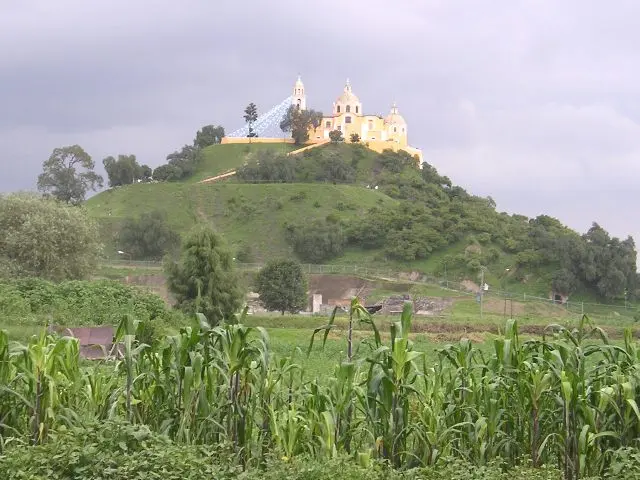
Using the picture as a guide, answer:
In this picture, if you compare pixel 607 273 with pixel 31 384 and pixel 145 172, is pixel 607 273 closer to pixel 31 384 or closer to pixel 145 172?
pixel 145 172

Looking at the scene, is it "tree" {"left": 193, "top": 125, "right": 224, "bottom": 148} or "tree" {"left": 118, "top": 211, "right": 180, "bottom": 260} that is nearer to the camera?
"tree" {"left": 118, "top": 211, "right": 180, "bottom": 260}

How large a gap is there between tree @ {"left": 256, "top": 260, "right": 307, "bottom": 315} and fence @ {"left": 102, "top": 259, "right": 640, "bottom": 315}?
579 centimetres

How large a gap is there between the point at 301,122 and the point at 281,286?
171 ft

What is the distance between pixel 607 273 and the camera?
66.7 m

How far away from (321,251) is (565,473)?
68912 millimetres

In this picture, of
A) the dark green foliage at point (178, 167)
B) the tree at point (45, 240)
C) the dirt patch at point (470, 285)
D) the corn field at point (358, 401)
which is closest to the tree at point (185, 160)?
the dark green foliage at point (178, 167)

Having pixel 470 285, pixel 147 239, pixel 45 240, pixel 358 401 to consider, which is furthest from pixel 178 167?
pixel 358 401

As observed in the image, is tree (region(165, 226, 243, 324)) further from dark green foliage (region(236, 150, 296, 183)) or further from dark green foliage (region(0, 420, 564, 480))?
dark green foliage (region(236, 150, 296, 183))

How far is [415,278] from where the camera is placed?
72.4 m

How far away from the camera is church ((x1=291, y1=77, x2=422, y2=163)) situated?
109 m

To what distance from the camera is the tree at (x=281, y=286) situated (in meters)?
57.9

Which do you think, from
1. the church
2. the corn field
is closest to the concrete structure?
the church

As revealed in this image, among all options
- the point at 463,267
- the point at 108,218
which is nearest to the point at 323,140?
the point at 108,218

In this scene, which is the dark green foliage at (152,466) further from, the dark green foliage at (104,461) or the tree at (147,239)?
the tree at (147,239)
